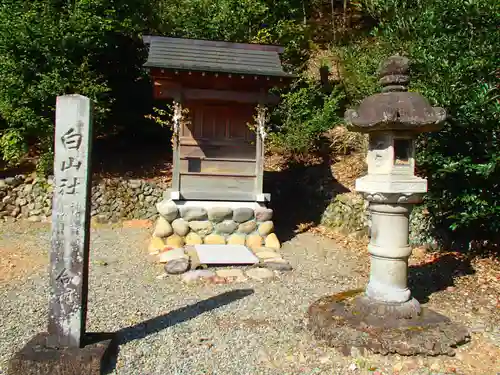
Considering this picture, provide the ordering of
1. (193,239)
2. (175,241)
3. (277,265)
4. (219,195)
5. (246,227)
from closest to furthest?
(277,265) < (175,241) < (193,239) < (246,227) < (219,195)

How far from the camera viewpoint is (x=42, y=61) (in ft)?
33.3

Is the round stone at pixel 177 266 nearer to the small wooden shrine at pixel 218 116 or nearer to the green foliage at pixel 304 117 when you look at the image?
the small wooden shrine at pixel 218 116

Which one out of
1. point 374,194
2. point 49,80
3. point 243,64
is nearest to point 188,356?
point 374,194

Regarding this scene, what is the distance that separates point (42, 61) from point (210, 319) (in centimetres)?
868

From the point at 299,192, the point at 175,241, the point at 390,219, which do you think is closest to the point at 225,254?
the point at 175,241

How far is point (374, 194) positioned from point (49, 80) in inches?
345

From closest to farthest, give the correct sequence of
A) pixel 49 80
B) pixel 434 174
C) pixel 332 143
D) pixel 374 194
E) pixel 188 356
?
1. pixel 188 356
2. pixel 374 194
3. pixel 434 174
4. pixel 49 80
5. pixel 332 143

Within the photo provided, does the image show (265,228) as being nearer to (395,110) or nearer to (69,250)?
(395,110)

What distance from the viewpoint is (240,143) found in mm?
8898

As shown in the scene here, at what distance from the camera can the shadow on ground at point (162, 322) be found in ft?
12.5

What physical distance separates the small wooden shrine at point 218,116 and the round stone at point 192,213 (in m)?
0.33

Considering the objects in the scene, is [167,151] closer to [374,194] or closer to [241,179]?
[241,179]

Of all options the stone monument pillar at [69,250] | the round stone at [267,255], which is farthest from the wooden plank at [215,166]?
the stone monument pillar at [69,250]

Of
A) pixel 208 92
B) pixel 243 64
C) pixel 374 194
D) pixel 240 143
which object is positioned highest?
pixel 243 64
